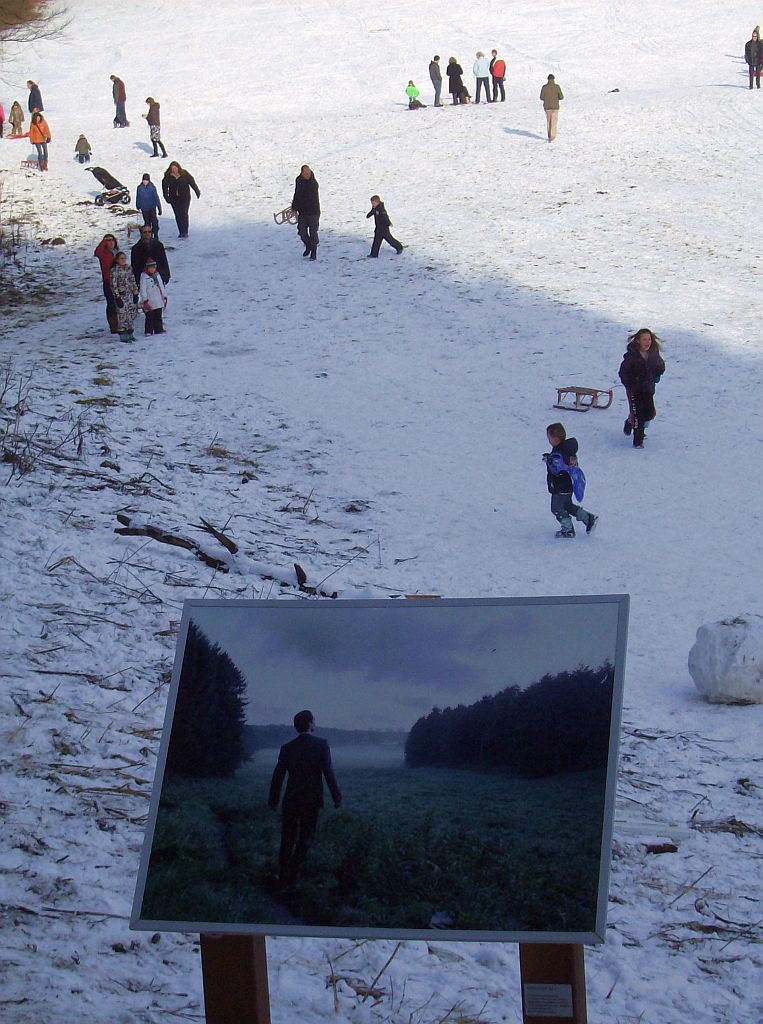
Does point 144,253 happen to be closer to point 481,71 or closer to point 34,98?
point 481,71

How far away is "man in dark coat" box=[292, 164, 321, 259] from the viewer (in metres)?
20.3

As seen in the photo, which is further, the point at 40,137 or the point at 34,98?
the point at 34,98

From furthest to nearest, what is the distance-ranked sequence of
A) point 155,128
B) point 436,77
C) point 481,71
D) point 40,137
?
point 436,77 < point 481,71 < point 155,128 < point 40,137

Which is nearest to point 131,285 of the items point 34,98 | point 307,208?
point 307,208

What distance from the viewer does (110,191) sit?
82.3ft

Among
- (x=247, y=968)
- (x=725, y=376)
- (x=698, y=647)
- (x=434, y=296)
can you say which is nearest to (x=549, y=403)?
(x=725, y=376)

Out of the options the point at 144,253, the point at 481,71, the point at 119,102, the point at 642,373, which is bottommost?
the point at 642,373

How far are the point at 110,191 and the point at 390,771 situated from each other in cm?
2387

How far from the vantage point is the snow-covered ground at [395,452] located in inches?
194

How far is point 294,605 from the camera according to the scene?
3768 mm

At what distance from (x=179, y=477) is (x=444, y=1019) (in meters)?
8.05

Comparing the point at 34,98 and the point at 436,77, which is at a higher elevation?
the point at 436,77

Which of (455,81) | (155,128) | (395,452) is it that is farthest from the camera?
(455,81)

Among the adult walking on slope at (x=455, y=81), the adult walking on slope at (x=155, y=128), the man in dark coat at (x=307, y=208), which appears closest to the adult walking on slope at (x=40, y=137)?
the adult walking on slope at (x=155, y=128)
